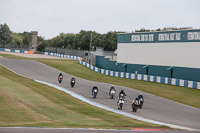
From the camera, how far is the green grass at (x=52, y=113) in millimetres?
22953

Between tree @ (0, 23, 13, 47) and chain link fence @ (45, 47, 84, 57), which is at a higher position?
tree @ (0, 23, 13, 47)

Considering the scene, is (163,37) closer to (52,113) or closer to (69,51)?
(52,113)

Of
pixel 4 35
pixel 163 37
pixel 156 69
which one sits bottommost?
pixel 156 69

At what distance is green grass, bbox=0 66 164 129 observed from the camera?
23.0 meters

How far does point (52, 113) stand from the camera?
1064 inches

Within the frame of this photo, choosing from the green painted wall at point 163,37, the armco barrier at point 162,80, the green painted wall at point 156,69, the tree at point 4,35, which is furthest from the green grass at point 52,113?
the tree at point 4,35

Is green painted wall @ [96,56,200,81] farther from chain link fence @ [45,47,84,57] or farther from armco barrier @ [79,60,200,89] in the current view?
chain link fence @ [45,47,84,57]

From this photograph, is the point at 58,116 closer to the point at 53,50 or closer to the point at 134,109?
the point at 134,109

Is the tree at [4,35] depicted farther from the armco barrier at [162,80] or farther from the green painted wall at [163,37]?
the armco barrier at [162,80]

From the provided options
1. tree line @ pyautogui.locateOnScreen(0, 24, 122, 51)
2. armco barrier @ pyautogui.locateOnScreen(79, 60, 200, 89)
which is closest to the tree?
tree line @ pyautogui.locateOnScreen(0, 24, 122, 51)

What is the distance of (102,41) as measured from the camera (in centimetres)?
14950

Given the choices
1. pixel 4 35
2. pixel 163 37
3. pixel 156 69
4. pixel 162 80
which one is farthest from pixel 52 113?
pixel 4 35

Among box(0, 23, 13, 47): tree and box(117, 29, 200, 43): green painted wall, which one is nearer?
box(117, 29, 200, 43): green painted wall

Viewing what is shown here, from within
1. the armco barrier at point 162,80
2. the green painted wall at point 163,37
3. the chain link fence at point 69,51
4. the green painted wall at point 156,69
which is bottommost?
the armco barrier at point 162,80
